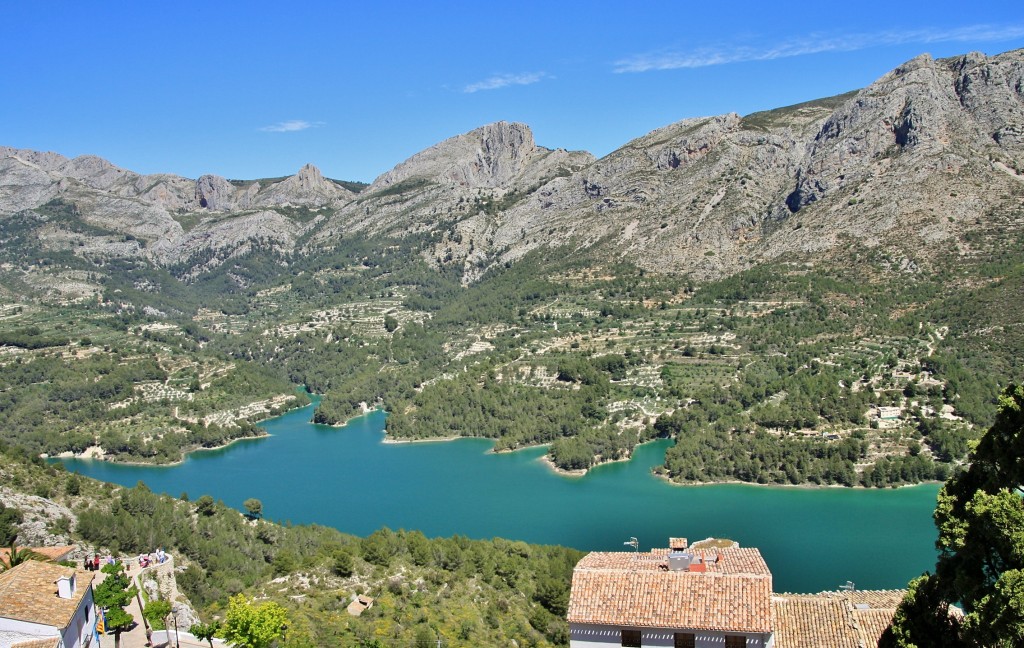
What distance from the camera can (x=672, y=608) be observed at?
16.8 m

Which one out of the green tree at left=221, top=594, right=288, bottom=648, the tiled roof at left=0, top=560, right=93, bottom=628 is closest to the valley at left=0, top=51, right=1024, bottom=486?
the green tree at left=221, top=594, right=288, bottom=648

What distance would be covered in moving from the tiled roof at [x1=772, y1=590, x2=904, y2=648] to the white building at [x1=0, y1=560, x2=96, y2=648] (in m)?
14.7

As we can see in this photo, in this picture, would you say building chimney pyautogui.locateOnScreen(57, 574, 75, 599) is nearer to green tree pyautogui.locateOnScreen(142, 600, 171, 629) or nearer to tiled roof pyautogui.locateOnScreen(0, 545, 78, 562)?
green tree pyautogui.locateOnScreen(142, 600, 171, 629)

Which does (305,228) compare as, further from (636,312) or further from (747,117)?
(636,312)

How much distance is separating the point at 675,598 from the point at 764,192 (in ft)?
303

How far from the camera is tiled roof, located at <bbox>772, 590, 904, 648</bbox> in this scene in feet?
63.2

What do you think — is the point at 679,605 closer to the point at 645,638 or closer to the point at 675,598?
the point at 675,598

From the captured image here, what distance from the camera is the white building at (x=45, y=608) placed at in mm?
16453

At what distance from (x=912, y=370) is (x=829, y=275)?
19.2m

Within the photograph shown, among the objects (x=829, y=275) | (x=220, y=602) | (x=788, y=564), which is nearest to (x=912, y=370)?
(x=829, y=275)

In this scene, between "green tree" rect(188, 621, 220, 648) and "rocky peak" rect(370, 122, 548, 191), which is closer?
"green tree" rect(188, 621, 220, 648)

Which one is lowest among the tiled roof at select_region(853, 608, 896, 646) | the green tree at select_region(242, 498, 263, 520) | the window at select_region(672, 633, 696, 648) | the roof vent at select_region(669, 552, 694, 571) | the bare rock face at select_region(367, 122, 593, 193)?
the green tree at select_region(242, 498, 263, 520)

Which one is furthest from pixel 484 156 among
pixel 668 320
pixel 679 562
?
pixel 679 562

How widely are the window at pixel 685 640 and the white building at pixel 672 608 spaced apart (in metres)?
0.02
